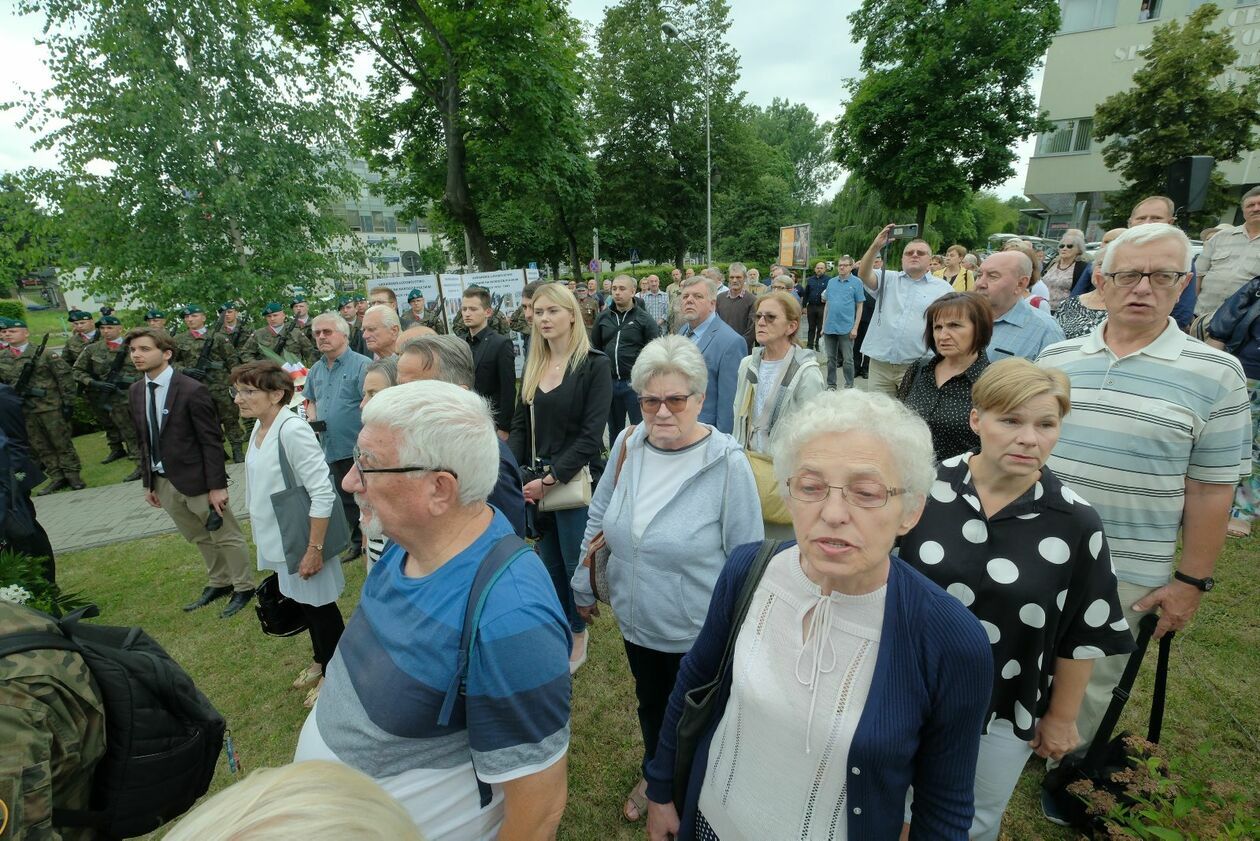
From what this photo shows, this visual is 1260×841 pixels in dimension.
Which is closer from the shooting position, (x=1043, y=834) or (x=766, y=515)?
(x=1043, y=834)

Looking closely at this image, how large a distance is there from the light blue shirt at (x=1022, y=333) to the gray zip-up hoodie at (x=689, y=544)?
2350 mm

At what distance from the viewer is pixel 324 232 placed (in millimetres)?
10797

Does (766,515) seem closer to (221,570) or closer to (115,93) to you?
(221,570)

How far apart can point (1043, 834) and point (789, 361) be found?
259 cm

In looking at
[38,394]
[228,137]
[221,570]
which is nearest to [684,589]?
[221,570]

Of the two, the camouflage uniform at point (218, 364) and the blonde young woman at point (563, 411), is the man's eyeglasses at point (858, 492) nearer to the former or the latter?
the blonde young woman at point (563, 411)

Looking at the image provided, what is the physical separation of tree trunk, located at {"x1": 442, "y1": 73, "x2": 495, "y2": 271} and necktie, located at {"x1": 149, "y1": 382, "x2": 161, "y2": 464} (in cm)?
1649

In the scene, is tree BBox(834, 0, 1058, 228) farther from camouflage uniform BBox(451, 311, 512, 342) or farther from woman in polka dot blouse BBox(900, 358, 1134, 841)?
woman in polka dot blouse BBox(900, 358, 1134, 841)

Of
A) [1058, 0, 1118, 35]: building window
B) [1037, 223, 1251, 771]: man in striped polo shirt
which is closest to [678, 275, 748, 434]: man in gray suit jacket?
[1037, 223, 1251, 771]: man in striped polo shirt

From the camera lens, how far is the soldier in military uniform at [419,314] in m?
9.89

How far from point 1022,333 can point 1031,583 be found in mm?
2522

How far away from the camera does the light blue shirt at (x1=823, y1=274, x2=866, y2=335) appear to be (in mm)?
9523

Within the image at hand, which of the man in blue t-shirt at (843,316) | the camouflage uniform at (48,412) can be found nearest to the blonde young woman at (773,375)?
the man in blue t-shirt at (843,316)

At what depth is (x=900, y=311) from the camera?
5.16 metres
